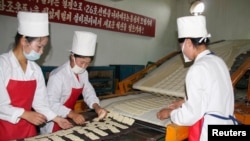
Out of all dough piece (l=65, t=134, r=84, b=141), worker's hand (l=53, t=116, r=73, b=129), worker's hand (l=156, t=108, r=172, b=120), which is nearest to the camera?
dough piece (l=65, t=134, r=84, b=141)

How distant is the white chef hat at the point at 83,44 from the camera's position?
6.55 feet

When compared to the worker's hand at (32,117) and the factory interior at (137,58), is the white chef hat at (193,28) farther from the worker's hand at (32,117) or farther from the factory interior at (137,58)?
the worker's hand at (32,117)

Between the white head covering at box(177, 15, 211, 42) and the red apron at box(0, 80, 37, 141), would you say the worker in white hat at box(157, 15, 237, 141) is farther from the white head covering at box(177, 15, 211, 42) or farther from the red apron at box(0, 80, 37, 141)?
the red apron at box(0, 80, 37, 141)

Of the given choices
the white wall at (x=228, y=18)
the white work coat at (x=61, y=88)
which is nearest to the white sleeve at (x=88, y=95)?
the white work coat at (x=61, y=88)

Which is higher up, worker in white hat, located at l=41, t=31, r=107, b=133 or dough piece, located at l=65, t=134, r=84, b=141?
worker in white hat, located at l=41, t=31, r=107, b=133

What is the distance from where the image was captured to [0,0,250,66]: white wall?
3.51 metres

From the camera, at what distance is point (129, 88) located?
3.10 metres

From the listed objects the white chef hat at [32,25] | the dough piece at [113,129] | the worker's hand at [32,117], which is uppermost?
the white chef hat at [32,25]

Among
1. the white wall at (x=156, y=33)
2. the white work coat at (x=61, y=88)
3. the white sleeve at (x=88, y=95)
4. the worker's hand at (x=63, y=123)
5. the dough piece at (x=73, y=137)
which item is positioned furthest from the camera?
the white wall at (x=156, y=33)

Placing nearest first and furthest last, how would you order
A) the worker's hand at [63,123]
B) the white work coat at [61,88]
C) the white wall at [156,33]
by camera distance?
the worker's hand at [63,123] < the white work coat at [61,88] < the white wall at [156,33]

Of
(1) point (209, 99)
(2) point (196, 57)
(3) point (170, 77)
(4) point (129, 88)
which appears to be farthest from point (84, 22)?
(1) point (209, 99)

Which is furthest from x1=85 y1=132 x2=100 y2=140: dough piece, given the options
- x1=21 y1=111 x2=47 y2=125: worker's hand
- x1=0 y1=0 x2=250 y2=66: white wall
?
x1=0 y1=0 x2=250 y2=66: white wall

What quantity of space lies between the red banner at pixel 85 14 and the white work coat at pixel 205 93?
234 centimetres

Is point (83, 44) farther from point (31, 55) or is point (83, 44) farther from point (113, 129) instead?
point (113, 129)
